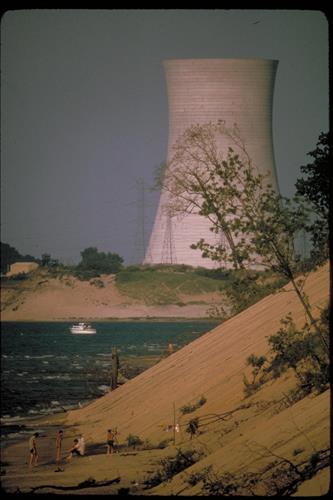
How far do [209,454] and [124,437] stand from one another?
10.5 ft

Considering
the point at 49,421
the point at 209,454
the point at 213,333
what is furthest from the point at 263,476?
the point at 49,421

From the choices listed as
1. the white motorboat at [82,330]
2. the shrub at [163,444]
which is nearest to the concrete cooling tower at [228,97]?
the white motorboat at [82,330]

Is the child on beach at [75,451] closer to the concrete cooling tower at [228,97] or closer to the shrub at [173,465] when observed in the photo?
the shrub at [173,465]

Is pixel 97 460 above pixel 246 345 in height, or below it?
below

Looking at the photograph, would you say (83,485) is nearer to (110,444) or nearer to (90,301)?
(110,444)

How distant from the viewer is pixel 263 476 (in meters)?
8.69

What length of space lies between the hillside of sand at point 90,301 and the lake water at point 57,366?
15893 millimetres

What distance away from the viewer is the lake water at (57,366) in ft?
73.8

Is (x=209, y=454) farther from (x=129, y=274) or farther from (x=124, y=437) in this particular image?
(x=129, y=274)

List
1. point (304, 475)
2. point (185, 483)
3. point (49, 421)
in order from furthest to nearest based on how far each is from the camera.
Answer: point (49, 421) < point (185, 483) < point (304, 475)

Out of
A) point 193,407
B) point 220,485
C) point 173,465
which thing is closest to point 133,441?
point 193,407

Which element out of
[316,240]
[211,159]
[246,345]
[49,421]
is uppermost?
[211,159]

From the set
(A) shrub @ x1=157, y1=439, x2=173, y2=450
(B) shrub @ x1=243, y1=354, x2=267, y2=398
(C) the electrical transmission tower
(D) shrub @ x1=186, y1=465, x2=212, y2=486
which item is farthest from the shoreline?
(D) shrub @ x1=186, y1=465, x2=212, y2=486

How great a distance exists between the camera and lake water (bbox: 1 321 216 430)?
22500mm
